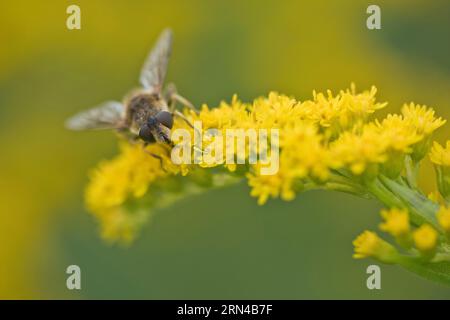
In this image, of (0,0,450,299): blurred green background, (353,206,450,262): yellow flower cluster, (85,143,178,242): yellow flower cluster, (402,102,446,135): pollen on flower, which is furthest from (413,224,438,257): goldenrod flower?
(0,0,450,299): blurred green background

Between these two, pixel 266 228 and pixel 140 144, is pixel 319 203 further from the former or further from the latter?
pixel 140 144

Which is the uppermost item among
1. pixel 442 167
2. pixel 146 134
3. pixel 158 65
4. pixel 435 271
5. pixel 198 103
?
pixel 198 103

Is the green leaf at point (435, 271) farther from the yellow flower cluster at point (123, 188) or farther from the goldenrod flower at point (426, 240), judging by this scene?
the yellow flower cluster at point (123, 188)

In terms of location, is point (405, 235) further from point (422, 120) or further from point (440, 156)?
point (422, 120)

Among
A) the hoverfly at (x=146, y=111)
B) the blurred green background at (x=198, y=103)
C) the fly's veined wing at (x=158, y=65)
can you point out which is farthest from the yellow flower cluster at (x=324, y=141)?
the blurred green background at (x=198, y=103)

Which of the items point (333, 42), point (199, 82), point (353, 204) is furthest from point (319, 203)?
point (333, 42)

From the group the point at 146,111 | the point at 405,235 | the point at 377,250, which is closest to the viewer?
the point at 405,235

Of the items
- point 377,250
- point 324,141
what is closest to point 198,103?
point 324,141
